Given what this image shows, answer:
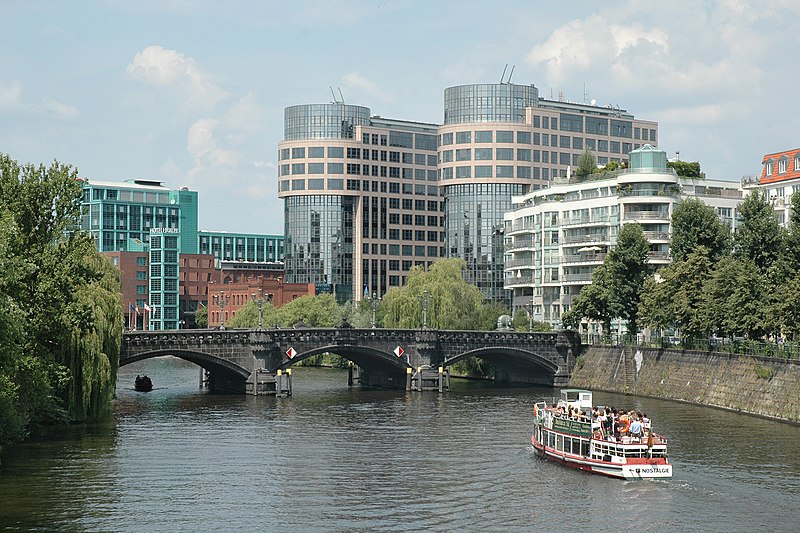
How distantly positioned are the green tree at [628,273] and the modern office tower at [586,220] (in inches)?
567

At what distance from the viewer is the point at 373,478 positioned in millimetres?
79875

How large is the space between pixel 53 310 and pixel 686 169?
11792 centimetres

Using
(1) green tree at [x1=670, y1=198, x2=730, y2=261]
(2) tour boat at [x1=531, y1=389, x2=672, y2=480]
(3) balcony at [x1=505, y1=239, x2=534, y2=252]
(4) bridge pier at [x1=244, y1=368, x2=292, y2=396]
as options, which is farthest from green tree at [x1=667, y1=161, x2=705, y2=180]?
(2) tour boat at [x1=531, y1=389, x2=672, y2=480]

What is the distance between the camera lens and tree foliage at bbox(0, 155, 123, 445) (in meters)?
84.2

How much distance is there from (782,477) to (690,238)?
6303cm

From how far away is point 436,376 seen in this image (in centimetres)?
14938

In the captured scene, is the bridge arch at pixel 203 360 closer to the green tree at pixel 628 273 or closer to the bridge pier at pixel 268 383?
the bridge pier at pixel 268 383

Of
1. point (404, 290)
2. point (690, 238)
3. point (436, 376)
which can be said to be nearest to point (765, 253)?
point (690, 238)

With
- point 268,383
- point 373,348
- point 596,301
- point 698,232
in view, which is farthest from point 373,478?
point 596,301

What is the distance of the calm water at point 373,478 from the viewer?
218 ft

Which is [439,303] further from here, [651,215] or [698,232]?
[698,232]

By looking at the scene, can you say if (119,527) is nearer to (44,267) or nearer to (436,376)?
(44,267)

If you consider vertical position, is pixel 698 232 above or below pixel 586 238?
below

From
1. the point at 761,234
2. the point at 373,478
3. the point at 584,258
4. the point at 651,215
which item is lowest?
the point at 373,478
